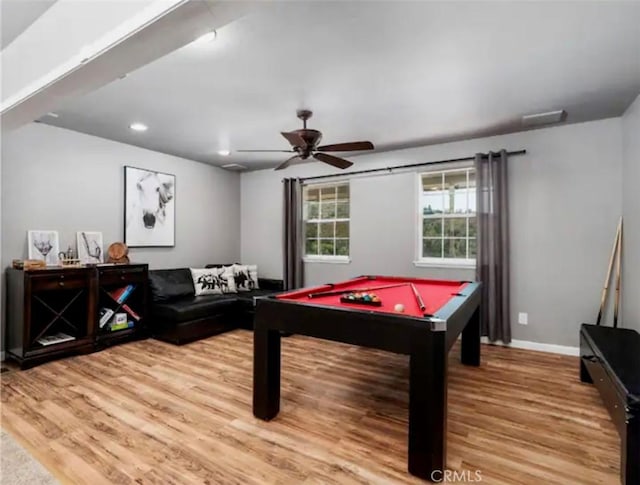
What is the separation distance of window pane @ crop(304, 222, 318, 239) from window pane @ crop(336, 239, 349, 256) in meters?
0.46

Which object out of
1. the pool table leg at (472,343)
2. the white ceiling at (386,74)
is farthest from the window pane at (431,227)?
the pool table leg at (472,343)

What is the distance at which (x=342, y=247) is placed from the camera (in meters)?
5.17

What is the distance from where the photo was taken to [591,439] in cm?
205

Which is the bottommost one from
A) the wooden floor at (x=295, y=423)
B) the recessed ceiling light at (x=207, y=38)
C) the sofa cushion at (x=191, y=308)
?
the wooden floor at (x=295, y=423)

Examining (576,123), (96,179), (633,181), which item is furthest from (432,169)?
(96,179)

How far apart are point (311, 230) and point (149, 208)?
242 cm

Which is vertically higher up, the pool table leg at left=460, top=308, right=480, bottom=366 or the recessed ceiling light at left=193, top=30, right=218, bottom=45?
the recessed ceiling light at left=193, top=30, right=218, bottom=45

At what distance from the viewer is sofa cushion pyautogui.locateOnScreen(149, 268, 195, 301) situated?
429 cm

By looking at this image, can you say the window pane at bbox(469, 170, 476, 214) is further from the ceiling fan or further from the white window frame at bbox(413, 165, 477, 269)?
the ceiling fan

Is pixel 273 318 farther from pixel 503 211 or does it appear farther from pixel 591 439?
Result: pixel 503 211

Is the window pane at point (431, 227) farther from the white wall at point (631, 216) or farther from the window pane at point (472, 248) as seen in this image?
the white wall at point (631, 216)

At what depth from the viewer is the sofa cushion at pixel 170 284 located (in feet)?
14.1

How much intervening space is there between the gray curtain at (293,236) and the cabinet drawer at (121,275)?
6.70 feet

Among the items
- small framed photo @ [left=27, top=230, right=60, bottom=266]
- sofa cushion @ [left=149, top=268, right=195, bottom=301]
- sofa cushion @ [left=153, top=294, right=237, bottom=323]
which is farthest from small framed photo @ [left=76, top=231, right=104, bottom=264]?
sofa cushion @ [left=153, top=294, right=237, bottom=323]
